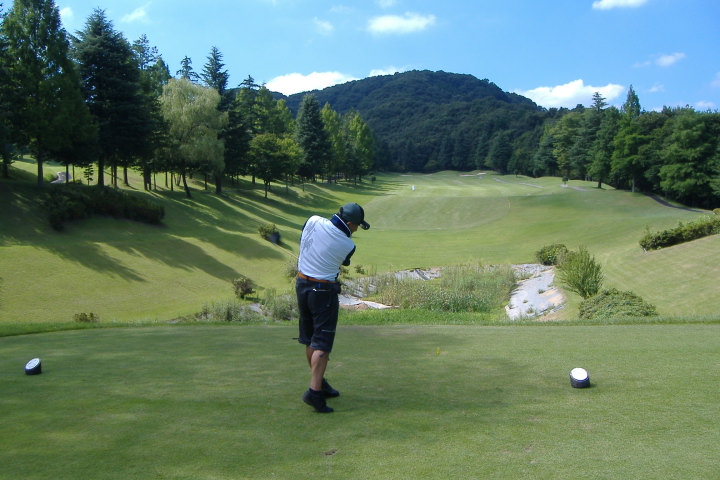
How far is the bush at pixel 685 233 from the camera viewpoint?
26322 millimetres

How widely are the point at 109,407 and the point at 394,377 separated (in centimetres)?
306

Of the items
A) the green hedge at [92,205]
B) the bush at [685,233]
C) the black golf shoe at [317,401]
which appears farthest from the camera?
the green hedge at [92,205]

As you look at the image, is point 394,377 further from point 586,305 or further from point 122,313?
point 122,313

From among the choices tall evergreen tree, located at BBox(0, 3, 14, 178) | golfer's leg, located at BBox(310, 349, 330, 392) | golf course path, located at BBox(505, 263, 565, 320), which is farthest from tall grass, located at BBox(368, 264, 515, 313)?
tall evergreen tree, located at BBox(0, 3, 14, 178)

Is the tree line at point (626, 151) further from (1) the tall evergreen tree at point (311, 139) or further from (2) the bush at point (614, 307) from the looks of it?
(2) the bush at point (614, 307)

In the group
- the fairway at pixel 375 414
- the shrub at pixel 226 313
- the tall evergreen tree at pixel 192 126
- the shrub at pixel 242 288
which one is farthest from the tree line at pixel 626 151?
the fairway at pixel 375 414

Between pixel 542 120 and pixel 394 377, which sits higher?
pixel 542 120

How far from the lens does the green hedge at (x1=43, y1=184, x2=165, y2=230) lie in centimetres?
3086

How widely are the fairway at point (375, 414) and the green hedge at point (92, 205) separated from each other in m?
25.7

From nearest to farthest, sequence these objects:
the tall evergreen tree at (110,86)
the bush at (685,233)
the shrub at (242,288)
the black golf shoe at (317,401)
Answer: the black golf shoe at (317,401) → the shrub at (242,288) → the bush at (685,233) → the tall evergreen tree at (110,86)

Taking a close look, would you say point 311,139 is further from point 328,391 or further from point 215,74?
point 328,391

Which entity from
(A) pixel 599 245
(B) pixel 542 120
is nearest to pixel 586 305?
(A) pixel 599 245

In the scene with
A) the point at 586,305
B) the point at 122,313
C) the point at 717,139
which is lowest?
the point at 122,313

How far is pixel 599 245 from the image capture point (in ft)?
126
